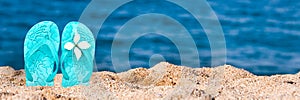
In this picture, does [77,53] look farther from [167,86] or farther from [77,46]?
[167,86]

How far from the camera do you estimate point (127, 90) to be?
2645 mm

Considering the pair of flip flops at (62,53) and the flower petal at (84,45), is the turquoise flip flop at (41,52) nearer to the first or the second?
the pair of flip flops at (62,53)

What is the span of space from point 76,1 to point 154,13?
853 mm

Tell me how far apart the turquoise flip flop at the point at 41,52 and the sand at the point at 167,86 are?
0.07m

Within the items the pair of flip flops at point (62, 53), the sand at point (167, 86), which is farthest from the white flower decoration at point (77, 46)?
the sand at point (167, 86)

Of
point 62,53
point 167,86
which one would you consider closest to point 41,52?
point 62,53

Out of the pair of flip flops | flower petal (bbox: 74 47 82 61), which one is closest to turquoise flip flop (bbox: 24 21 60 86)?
the pair of flip flops

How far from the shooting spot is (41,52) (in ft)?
9.00

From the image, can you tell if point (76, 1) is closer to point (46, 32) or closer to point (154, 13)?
point (154, 13)

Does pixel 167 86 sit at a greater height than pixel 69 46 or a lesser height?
lesser

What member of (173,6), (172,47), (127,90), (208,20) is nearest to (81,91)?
(127,90)

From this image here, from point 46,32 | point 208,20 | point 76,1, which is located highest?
point 76,1

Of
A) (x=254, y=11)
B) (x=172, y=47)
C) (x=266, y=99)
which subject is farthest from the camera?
(x=254, y=11)

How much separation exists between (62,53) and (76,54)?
0.25ft
